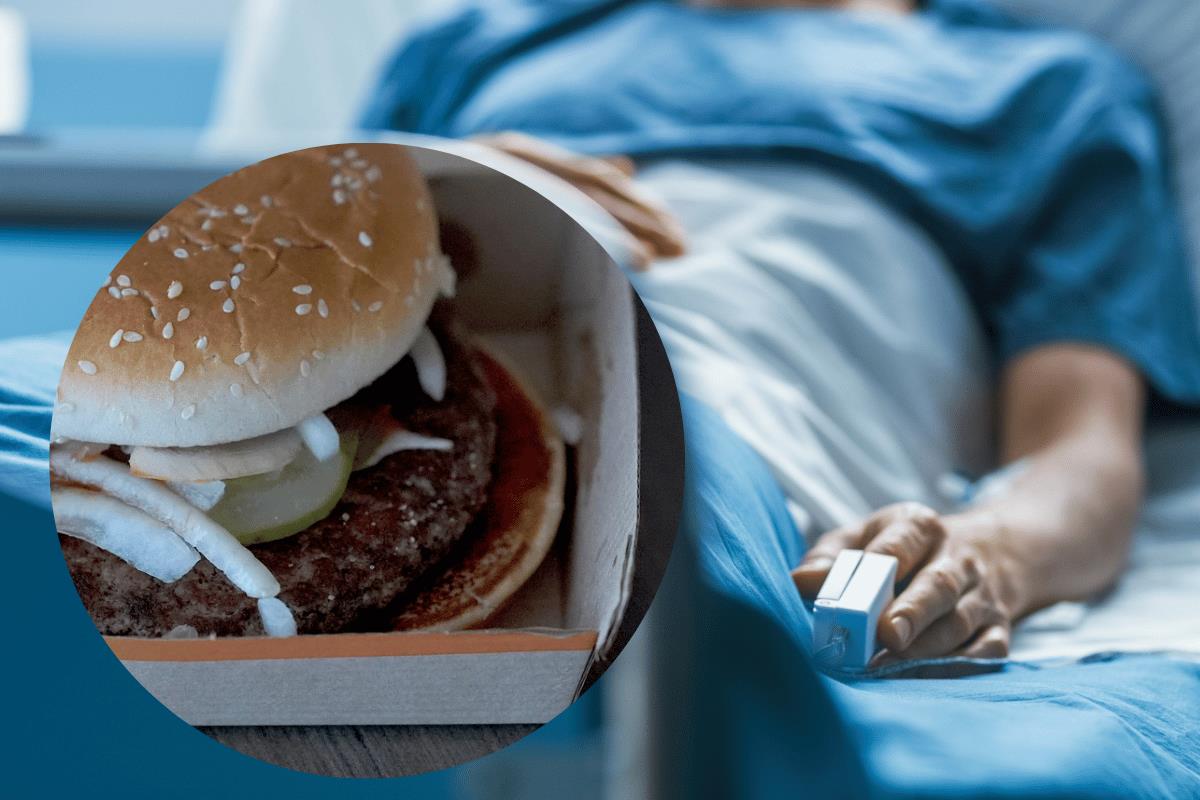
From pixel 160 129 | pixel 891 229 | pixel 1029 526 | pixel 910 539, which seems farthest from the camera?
pixel 160 129

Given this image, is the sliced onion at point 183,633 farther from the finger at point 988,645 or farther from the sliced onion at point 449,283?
the finger at point 988,645

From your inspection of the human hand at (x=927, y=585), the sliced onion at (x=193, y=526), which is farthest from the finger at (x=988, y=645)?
the sliced onion at (x=193, y=526)

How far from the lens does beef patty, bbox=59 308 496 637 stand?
318mm

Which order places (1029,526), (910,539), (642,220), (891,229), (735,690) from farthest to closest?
(891,229) → (642,220) → (1029,526) → (910,539) → (735,690)

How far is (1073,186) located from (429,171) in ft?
2.26

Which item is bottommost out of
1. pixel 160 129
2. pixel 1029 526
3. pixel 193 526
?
pixel 160 129

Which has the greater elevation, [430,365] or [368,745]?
[430,365]

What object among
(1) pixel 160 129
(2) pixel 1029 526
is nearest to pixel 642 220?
(2) pixel 1029 526

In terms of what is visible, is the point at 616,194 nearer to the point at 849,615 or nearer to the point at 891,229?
the point at 891,229

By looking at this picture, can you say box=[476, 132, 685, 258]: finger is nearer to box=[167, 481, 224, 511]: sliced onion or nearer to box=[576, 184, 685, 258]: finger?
box=[576, 184, 685, 258]: finger

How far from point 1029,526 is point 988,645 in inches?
6.0

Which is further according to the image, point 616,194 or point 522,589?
point 616,194

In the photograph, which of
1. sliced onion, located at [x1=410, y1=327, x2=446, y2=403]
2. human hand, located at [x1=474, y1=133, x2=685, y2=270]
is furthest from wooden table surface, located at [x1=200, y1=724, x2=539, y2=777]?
human hand, located at [x1=474, y1=133, x2=685, y2=270]

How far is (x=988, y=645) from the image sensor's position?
41cm
